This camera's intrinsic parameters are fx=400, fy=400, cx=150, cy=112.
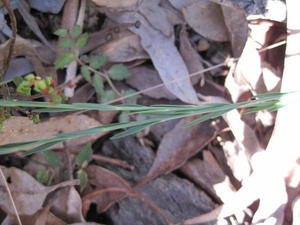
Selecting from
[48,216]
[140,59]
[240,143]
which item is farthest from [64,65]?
[240,143]

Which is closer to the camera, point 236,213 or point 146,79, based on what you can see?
point 236,213

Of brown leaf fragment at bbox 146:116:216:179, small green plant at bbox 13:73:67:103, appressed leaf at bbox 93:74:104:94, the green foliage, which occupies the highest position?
small green plant at bbox 13:73:67:103

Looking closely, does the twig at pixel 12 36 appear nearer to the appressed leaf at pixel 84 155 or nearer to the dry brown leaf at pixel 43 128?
the dry brown leaf at pixel 43 128

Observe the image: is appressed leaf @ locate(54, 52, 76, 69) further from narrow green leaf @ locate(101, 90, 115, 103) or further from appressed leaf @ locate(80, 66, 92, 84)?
narrow green leaf @ locate(101, 90, 115, 103)

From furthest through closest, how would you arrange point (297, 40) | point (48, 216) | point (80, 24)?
point (80, 24), point (48, 216), point (297, 40)

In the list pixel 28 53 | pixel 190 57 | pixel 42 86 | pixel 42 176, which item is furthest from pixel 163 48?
pixel 42 86

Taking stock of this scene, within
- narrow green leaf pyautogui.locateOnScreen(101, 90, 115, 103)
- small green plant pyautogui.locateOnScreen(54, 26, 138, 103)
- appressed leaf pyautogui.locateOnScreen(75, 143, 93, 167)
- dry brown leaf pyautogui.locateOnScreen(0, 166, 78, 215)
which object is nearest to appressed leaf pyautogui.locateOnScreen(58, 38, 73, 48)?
small green plant pyautogui.locateOnScreen(54, 26, 138, 103)

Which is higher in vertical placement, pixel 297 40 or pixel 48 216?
pixel 297 40

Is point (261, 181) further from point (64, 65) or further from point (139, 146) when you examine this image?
point (64, 65)
